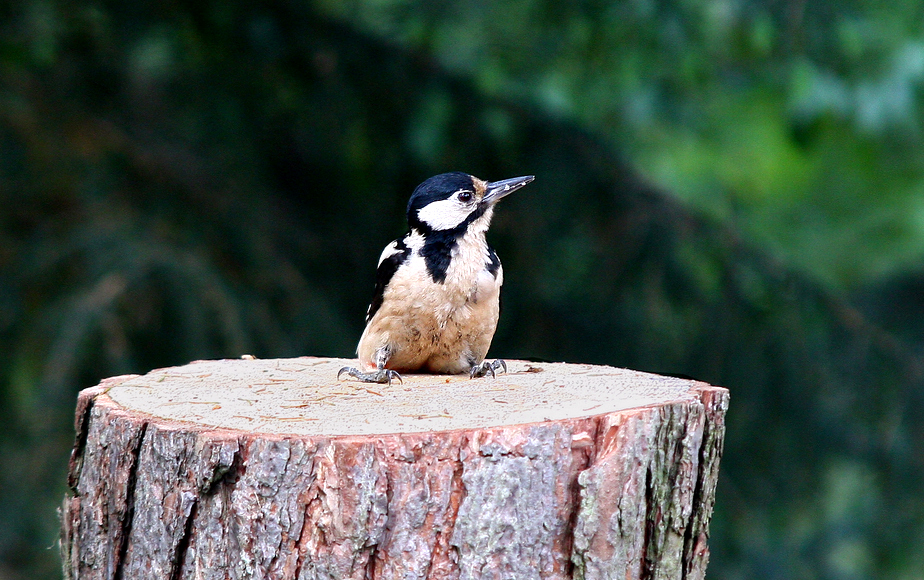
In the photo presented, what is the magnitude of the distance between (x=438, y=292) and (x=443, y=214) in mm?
304

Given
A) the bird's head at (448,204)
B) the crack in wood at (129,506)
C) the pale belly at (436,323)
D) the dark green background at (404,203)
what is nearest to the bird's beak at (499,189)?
the bird's head at (448,204)

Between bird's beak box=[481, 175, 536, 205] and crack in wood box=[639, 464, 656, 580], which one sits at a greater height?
bird's beak box=[481, 175, 536, 205]

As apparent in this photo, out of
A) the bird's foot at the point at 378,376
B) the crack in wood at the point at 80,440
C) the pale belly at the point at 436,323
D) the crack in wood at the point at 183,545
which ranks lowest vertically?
the crack in wood at the point at 183,545

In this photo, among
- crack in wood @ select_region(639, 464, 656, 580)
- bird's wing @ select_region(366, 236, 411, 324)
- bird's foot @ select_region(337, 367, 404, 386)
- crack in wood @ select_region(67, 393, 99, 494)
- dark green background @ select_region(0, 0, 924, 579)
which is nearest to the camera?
crack in wood @ select_region(639, 464, 656, 580)

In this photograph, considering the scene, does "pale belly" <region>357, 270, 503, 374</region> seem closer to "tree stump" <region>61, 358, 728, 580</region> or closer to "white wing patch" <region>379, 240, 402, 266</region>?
"white wing patch" <region>379, 240, 402, 266</region>

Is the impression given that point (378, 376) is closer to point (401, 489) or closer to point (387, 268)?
point (387, 268)

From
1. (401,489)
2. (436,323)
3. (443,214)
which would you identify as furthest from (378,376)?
(401,489)

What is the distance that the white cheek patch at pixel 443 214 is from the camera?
3148 millimetres

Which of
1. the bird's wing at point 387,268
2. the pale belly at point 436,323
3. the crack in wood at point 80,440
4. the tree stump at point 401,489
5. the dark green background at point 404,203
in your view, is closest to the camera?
the tree stump at point 401,489

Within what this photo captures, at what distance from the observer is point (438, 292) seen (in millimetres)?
2998

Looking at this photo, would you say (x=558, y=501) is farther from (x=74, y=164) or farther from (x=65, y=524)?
(x=74, y=164)

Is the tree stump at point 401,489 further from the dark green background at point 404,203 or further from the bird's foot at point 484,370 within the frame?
the dark green background at point 404,203

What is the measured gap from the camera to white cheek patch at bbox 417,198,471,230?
315 centimetres

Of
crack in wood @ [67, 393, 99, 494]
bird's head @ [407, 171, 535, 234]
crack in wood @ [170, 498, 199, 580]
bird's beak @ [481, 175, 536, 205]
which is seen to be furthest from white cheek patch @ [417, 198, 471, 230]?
crack in wood @ [170, 498, 199, 580]
